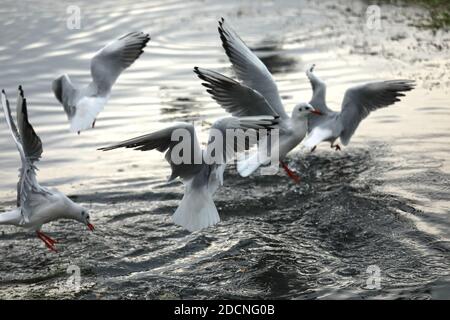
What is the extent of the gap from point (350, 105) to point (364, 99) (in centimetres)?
17

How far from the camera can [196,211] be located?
6664 millimetres

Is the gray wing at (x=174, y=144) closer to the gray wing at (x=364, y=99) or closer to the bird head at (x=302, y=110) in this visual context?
the bird head at (x=302, y=110)

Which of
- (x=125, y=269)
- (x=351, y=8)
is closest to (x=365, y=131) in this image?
(x=125, y=269)

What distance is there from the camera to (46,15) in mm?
14688

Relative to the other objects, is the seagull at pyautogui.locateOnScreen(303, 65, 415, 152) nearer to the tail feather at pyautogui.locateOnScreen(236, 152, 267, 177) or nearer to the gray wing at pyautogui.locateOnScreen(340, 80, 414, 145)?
the gray wing at pyautogui.locateOnScreen(340, 80, 414, 145)

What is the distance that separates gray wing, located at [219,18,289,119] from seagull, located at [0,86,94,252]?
1.97 metres

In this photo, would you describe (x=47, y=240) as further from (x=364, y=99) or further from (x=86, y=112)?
(x=364, y=99)

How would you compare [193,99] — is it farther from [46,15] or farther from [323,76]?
[46,15]

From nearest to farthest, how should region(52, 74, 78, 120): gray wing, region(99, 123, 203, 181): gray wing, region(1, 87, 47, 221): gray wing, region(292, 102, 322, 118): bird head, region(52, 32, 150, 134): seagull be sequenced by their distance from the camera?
region(1, 87, 47, 221): gray wing < region(99, 123, 203, 181): gray wing < region(292, 102, 322, 118): bird head < region(52, 32, 150, 134): seagull < region(52, 74, 78, 120): gray wing

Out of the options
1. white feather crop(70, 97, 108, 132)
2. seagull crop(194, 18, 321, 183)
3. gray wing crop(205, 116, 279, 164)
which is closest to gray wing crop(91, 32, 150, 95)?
white feather crop(70, 97, 108, 132)

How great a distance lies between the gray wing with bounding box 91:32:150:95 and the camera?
27.6ft

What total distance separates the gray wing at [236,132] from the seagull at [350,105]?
1954 mm
